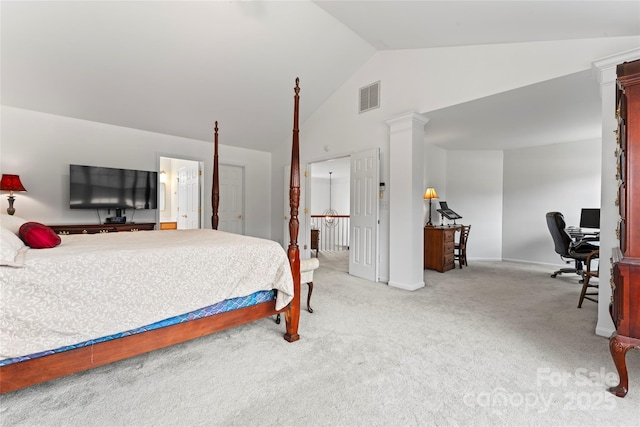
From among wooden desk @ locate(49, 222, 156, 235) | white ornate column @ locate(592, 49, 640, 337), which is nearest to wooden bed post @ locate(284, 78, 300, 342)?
white ornate column @ locate(592, 49, 640, 337)

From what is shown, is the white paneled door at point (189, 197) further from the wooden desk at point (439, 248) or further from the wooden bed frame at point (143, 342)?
the wooden desk at point (439, 248)

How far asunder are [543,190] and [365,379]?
5840 millimetres

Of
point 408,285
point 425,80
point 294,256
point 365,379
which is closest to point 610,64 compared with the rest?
point 425,80

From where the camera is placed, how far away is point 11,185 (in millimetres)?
3590

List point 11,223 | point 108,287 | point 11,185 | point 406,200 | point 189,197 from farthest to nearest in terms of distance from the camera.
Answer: point 189,197 → point 406,200 → point 11,185 → point 11,223 → point 108,287

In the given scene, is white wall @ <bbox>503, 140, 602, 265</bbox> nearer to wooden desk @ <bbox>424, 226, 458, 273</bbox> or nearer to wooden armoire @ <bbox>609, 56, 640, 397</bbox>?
wooden desk @ <bbox>424, 226, 458, 273</bbox>

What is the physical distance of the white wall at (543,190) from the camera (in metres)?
5.19

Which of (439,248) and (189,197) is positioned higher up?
(189,197)

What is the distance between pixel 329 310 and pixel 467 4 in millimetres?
3125

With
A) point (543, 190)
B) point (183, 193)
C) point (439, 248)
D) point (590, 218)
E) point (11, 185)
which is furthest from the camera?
point (183, 193)

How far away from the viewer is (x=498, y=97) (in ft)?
10.7

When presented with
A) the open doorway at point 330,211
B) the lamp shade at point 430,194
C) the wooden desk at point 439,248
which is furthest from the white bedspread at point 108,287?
the lamp shade at point 430,194

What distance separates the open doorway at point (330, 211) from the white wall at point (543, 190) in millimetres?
3535

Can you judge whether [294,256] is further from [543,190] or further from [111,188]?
[543,190]
